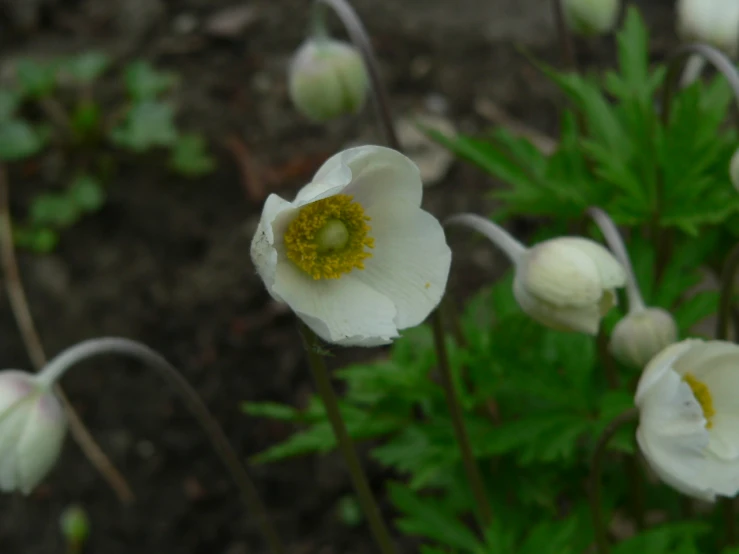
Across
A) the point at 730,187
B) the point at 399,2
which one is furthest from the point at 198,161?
the point at 730,187

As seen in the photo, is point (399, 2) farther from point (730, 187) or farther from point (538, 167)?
point (730, 187)

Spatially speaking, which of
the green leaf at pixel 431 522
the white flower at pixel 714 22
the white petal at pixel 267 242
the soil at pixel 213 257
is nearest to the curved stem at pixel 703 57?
the white flower at pixel 714 22

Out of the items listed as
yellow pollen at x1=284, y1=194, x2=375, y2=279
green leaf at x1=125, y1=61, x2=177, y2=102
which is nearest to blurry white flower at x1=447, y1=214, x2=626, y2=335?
yellow pollen at x1=284, y1=194, x2=375, y2=279

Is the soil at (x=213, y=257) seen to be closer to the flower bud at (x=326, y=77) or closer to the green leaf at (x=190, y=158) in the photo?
the green leaf at (x=190, y=158)

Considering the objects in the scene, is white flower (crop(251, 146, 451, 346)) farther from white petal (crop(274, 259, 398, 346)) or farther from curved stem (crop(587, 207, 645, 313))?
curved stem (crop(587, 207, 645, 313))

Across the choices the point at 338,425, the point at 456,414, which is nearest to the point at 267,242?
the point at 338,425

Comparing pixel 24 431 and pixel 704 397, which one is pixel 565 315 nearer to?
pixel 704 397
